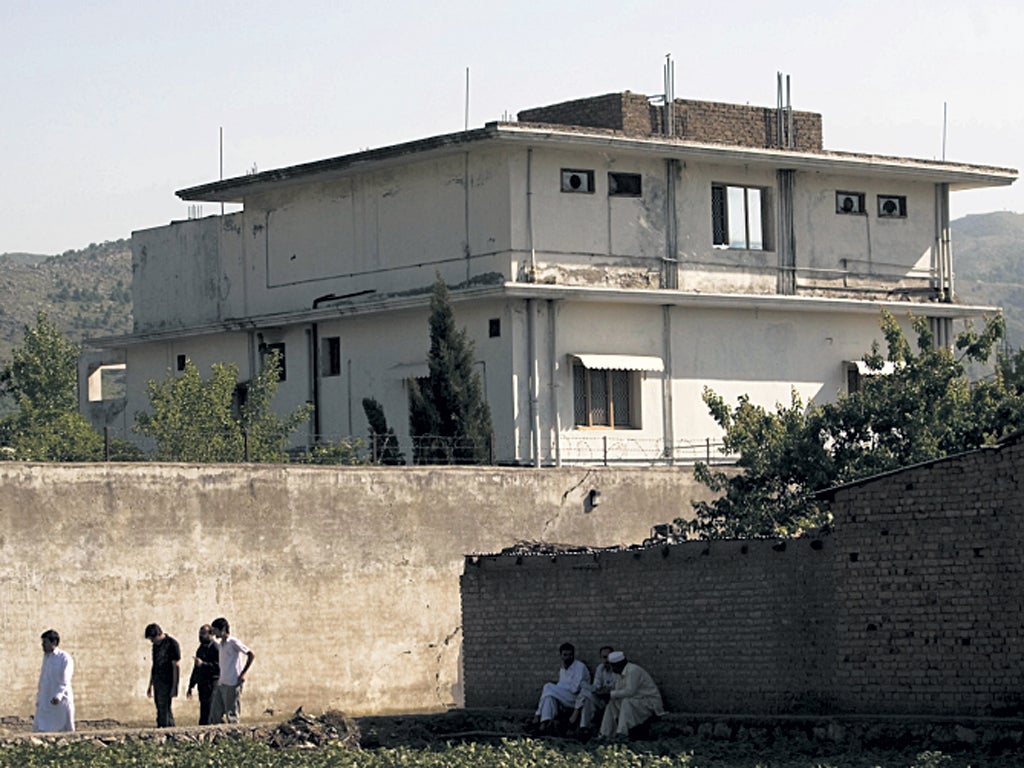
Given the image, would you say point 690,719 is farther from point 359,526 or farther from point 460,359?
point 460,359

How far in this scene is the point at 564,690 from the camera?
23219 millimetres

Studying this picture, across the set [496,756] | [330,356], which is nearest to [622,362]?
[330,356]

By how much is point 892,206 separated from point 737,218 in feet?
13.2

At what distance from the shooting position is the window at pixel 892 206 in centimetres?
4153

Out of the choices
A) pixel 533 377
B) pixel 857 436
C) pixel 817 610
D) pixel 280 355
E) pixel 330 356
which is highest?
pixel 280 355

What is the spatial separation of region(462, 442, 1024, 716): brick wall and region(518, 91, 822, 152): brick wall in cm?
1591

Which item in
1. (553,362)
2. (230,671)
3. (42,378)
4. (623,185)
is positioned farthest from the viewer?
(42,378)

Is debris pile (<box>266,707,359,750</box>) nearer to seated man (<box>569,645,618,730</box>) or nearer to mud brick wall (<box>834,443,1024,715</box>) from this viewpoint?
seated man (<box>569,645,618,730</box>)

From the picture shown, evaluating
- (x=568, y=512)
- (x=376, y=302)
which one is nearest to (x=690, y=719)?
(x=568, y=512)

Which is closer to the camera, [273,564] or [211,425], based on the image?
[273,564]

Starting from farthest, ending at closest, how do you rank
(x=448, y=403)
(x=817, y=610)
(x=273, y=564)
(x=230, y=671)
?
1. (x=448, y=403)
2. (x=273, y=564)
3. (x=230, y=671)
4. (x=817, y=610)

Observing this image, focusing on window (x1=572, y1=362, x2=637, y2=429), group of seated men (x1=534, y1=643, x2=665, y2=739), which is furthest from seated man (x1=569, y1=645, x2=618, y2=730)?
window (x1=572, y1=362, x2=637, y2=429)

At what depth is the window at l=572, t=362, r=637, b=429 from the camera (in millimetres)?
37500

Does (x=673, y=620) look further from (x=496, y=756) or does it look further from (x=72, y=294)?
(x=72, y=294)
